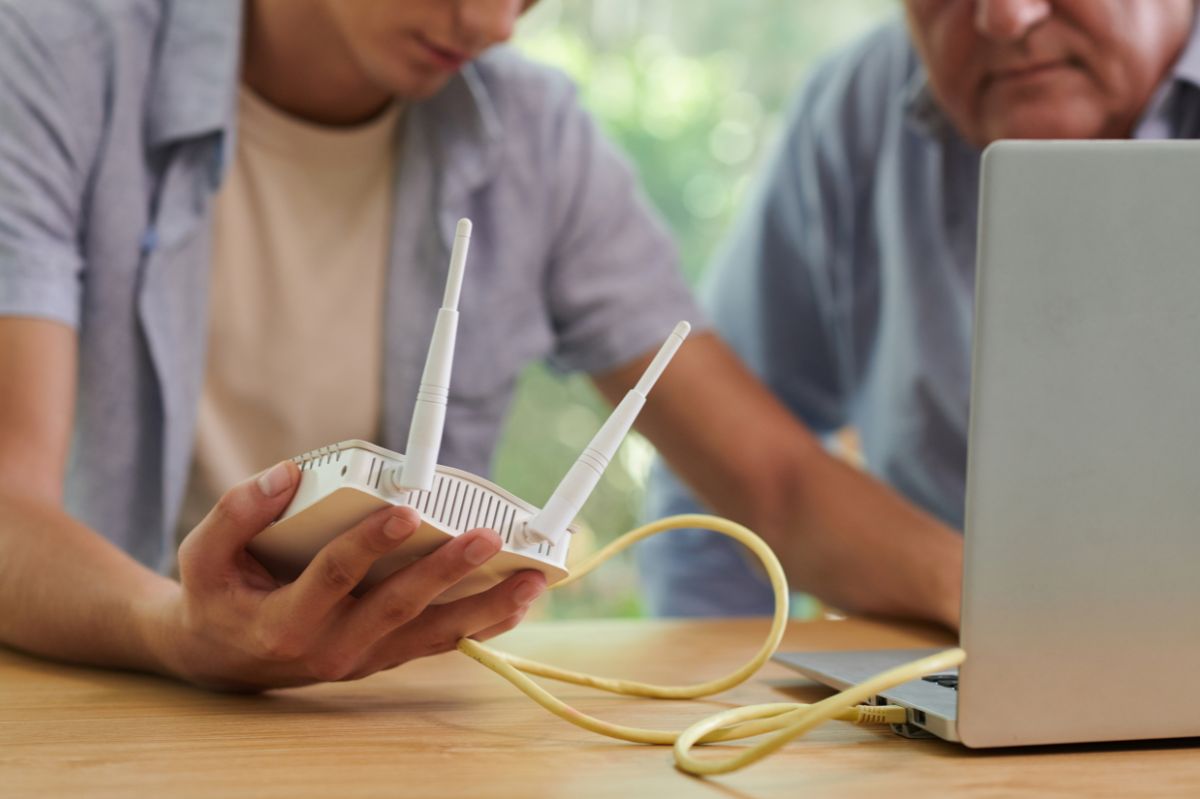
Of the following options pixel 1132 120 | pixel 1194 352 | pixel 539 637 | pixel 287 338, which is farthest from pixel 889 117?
pixel 1194 352

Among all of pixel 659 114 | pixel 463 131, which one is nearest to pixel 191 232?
pixel 463 131

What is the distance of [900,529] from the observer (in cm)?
107

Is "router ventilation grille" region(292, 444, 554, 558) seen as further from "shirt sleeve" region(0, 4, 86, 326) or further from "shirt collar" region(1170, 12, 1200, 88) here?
"shirt collar" region(1170, 12, 1200, 88)

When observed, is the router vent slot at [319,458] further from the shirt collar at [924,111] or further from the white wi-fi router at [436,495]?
the shirt collar at [924,111]

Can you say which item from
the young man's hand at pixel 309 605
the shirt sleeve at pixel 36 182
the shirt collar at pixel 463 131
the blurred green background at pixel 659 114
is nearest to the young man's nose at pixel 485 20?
the shirt collar at pixel 463 131

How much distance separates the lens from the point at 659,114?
2846 mm

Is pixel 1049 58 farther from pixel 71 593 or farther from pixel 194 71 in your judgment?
pixel 71 593

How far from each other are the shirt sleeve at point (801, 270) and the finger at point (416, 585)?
0.98 metres

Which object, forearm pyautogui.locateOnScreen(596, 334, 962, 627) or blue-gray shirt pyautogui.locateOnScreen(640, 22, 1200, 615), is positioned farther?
blue-gray shirt pyautogui.locateOnScreen(640, 22, 1200, 615)

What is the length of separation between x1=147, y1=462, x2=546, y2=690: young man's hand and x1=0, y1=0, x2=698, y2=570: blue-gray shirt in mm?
409

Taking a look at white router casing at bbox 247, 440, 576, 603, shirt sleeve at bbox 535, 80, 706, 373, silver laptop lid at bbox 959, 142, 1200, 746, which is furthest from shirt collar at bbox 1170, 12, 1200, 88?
white router casing at bbox 247, 440, 576, 603

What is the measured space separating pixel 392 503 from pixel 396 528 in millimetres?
14

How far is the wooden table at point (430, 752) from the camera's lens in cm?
49

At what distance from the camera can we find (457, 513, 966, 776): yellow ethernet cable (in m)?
0.50
